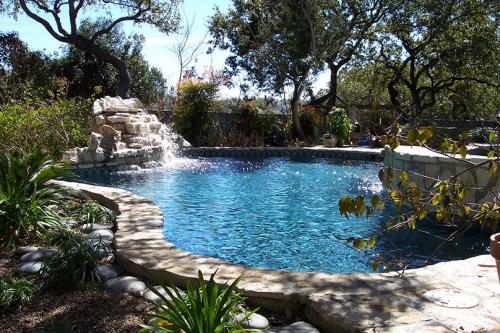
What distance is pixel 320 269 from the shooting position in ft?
13.8

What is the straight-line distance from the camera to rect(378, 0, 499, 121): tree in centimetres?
1597

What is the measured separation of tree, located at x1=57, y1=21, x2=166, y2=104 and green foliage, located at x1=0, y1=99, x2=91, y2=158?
200 inches

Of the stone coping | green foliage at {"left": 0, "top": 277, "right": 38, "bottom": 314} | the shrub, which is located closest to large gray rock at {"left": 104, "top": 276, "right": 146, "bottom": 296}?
green foliage at {"left": 0, "top": 277, "right": 38, "bottom": 314}

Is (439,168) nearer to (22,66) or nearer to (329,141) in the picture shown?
(329,141)

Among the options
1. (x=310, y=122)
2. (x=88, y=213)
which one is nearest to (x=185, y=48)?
(x=310, y=122)

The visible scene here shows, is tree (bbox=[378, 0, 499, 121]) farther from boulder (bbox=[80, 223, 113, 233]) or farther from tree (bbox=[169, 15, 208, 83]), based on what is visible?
boulder (bbox=[80, 223, 113, 233])

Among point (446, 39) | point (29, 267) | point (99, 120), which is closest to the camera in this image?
point (29, 267)

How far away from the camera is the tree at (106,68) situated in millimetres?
17312

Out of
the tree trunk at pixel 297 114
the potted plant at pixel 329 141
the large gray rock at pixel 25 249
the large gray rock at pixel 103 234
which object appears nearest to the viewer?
the large gray rock at pixel 25 249

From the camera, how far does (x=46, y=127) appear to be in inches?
403

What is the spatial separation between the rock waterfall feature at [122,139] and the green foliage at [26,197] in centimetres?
525

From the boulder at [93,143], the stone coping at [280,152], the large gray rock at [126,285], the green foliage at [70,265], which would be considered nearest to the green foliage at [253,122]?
the stone coping at [280,152]

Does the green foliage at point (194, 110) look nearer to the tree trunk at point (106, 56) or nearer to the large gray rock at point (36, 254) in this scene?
the tree trunk at point (106, 56)

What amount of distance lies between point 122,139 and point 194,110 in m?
3.65
